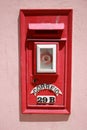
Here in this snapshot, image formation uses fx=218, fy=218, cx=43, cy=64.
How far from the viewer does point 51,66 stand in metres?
1.10

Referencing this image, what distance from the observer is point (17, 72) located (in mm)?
1155

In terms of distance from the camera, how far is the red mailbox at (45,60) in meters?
1.09

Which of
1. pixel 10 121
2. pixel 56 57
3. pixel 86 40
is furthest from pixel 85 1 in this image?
pixel 10 121

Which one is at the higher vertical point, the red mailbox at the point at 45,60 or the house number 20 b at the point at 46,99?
the red mailbox at the point at 45,60

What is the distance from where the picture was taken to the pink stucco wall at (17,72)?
111 cm

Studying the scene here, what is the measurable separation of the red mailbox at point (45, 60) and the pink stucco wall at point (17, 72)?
4 centimetres

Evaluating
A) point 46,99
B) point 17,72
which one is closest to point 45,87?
point 46,99

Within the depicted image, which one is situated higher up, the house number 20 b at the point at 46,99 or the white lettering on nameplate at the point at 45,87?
the white lettering on nameplate at the point at 45,87

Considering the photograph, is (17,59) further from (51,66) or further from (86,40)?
(86,40)

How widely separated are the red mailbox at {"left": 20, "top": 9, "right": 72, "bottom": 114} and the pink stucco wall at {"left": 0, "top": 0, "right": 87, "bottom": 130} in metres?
0.04

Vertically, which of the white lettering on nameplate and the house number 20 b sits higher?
the white lettering on nameplate

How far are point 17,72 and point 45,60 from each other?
0.56 feet

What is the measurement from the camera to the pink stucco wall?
1.11m

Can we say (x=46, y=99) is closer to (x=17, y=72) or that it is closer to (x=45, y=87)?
(x=45, y=87)
